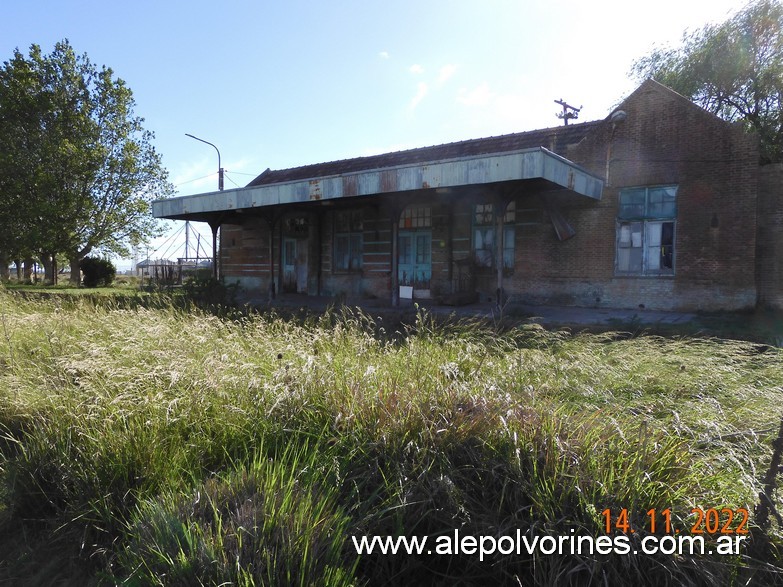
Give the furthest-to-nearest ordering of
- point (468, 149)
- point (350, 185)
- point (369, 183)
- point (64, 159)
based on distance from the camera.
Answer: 1. point (64, 159)
2. point (468, 149)
3. point (350, 185)
4. point (369, 183)

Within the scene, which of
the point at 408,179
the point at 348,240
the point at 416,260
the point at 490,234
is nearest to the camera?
the point at 408,179

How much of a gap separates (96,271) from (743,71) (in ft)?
114

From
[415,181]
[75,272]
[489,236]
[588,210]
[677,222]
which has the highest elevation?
[415,181]

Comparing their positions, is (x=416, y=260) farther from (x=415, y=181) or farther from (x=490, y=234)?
(x=415, y=181)

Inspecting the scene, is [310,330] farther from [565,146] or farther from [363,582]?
[565,146]

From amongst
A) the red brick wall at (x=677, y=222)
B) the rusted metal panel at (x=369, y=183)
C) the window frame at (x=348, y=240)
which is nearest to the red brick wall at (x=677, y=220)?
the red brick wall at (x=677, y=222)

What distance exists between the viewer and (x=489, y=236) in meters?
14.7

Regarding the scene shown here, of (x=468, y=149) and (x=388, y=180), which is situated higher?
(x=468, y=149)

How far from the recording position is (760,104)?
19391 millimetres

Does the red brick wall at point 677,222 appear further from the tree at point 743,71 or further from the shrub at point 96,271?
the shrub at point 96,271

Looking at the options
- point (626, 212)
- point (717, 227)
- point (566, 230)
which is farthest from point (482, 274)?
point (717, 227)

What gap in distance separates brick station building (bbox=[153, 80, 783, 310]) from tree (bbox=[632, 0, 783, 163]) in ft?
25.4

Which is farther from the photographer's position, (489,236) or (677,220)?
(489,236)

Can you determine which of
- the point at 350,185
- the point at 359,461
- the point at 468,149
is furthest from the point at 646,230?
the point at 359,461
